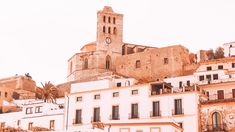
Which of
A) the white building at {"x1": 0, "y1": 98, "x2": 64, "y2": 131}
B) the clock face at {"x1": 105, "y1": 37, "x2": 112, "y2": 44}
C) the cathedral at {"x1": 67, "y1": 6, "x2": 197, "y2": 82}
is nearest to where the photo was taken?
the white building at {"x1": 0, "y1": 98, "x2": 64, "y2": 131}

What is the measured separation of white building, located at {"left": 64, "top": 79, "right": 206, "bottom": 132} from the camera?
158ft

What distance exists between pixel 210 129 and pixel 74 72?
48680 millimetres

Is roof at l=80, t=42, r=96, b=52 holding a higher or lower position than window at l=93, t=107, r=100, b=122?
higher

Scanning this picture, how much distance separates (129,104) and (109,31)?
40601 mm


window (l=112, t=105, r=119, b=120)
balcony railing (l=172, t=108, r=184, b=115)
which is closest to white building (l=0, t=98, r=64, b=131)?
window (l=112, t=105, r=119, b=120)

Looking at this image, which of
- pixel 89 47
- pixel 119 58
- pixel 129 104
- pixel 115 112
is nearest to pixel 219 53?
pixel 119 58

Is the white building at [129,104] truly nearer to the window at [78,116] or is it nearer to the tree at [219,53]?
the window at [78,116]

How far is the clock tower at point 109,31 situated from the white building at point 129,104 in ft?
102

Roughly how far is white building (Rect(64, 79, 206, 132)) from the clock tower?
102 ft

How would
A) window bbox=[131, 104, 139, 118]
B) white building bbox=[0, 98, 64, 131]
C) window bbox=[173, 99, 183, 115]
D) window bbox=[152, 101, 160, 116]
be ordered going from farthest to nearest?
white building bbox=[0, 98, 64, 131] → window bbox=[131, 104, 139, 118] → window bbox=[152, 101, 160, 116] → window bbox=[173, 99, 183, 115]

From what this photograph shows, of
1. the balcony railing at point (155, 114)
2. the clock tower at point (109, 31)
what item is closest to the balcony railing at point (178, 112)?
the balcony railing at point (155, 114)

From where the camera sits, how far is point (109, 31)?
9088cm

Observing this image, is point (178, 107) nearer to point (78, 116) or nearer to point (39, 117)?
point (78, 116)

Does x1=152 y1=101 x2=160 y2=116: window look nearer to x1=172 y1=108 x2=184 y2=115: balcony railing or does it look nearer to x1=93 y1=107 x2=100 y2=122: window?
x1=172 y1=108 x2=184 y2=115: balcony railing
